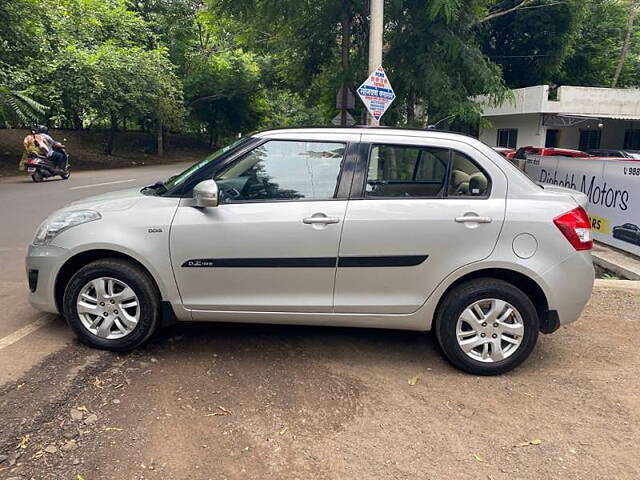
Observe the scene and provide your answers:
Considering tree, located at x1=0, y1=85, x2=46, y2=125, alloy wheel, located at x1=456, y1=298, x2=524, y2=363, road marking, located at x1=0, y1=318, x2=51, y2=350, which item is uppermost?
tree, located at x1=0, y1=85, x2=46, y2=125

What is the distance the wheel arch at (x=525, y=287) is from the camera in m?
3.91

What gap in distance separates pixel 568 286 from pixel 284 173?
2.17m

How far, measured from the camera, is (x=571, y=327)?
5.02m

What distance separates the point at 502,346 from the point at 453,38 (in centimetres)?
1089

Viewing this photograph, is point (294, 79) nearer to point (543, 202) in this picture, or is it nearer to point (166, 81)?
point (166, 81)

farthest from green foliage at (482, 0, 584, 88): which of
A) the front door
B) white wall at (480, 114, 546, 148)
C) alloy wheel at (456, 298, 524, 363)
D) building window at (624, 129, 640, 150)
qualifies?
alloy wheel at (456, 298, 524, 363)

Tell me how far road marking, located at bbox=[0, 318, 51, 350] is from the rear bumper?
3.96 meters

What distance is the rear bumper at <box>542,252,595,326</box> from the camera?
383cm

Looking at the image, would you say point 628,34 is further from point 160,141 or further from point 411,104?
point 160,141

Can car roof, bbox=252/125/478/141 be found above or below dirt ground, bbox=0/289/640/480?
above

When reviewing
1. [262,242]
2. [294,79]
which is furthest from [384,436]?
[294,79]

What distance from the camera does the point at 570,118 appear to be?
24.7 m

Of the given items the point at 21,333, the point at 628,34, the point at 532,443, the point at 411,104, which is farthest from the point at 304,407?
the point at 628,34

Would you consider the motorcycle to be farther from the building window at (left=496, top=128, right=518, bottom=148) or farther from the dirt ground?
the building window at (left=496, top=128, right=518, bottom=148)
